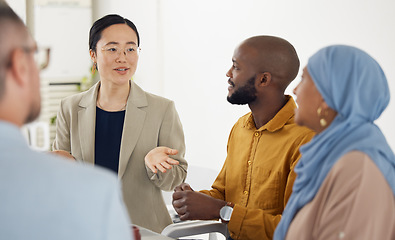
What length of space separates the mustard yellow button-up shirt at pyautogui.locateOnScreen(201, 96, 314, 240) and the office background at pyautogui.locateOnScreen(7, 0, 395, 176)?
1.52 metres

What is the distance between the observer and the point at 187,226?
2266 mm

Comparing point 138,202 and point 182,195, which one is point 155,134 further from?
point 182,195

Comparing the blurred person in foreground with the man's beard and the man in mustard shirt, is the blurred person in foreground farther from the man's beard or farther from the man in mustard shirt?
the man's beard

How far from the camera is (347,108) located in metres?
1.39

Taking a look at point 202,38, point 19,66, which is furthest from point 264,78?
point 202,38

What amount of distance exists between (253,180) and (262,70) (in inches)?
19.0

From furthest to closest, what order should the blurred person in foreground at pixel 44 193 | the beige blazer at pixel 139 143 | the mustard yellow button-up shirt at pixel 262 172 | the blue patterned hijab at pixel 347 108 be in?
the beige blazer at pixel 139 143 < the mustard yellow button-up shirt at pixel 262 172 < the blue patterned hijab at pixel 347 108 < the blurred person in foreground at pixel 44 193

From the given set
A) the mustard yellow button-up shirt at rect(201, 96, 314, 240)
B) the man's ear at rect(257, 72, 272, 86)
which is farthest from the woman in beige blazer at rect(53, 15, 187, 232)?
the man's ear at rect(257, 72, 272, 86)

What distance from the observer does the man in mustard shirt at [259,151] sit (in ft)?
6.70

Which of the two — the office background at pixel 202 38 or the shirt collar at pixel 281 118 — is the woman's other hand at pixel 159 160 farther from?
the office background at pixel 202 38

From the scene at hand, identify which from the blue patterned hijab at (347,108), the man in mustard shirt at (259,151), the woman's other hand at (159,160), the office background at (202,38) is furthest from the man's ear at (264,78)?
the office background at (202,38)

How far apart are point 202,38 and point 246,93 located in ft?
11.6

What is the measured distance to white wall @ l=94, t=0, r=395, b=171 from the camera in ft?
11.4

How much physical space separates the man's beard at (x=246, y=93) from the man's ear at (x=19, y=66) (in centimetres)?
132
